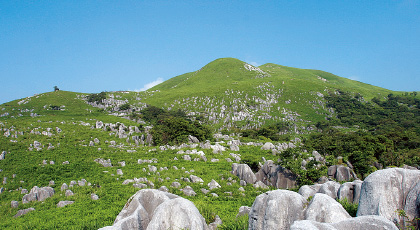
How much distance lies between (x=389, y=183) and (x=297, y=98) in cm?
15433

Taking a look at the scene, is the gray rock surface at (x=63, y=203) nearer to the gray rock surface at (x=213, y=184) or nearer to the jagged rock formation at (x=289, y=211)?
the gray rock surface at (x=213, y=184)

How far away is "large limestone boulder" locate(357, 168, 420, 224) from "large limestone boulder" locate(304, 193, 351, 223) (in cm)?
226

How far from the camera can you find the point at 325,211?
8.64m

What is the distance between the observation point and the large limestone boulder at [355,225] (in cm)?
616

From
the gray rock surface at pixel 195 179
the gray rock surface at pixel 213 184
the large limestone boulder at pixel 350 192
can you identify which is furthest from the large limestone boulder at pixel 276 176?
the large limestone boulder at pixel 350 192

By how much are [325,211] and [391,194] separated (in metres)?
3.78

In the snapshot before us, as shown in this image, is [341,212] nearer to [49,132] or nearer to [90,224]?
[90,224]

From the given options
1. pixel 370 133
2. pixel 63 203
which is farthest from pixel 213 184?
pixel 370 133

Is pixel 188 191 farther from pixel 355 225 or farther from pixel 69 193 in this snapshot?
pixel 355 225

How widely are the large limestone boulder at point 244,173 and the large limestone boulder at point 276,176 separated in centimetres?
147

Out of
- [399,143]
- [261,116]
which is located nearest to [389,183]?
[399,143]

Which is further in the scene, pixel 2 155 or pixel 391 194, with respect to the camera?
pixel 2 155

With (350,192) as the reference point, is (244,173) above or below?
below

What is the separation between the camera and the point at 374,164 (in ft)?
118
